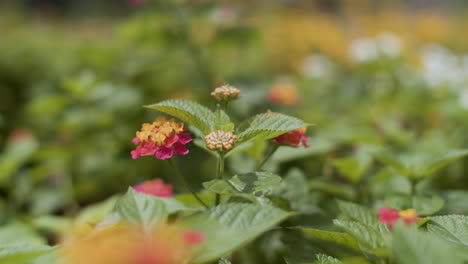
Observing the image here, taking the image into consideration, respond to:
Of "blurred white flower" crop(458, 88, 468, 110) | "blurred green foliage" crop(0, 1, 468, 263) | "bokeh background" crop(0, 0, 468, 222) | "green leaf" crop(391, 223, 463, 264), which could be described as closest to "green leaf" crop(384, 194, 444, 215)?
"blurred green foliage" crop(0, 1, 468, 263)

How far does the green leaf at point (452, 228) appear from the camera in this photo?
57 cm

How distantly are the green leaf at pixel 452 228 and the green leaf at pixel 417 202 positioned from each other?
0.08 metres

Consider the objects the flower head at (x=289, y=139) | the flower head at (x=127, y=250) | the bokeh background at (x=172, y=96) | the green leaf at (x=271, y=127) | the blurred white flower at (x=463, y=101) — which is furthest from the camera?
the blurred white flower at (x=463, y=101)

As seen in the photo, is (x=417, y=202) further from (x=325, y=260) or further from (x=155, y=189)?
(x=155, y=189)

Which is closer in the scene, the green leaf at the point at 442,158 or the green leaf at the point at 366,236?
the green leaf at the point at 366,236

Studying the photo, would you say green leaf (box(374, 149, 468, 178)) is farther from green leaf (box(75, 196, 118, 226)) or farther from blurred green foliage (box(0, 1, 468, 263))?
green leaf (box(75, 196, 118, 226))

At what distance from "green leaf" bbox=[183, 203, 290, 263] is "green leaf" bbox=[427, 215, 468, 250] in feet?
0.80

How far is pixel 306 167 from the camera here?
130 cm

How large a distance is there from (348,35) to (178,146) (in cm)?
391

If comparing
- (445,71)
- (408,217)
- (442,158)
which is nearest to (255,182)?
(408,217)

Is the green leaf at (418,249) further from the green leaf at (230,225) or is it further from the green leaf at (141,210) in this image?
the green leaf at (141,210)

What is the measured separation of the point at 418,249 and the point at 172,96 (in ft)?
4.80

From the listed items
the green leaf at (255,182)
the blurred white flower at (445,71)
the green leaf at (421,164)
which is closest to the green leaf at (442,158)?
the green leaf at (421,164)

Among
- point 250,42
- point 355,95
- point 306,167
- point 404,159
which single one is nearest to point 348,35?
point 355,95
